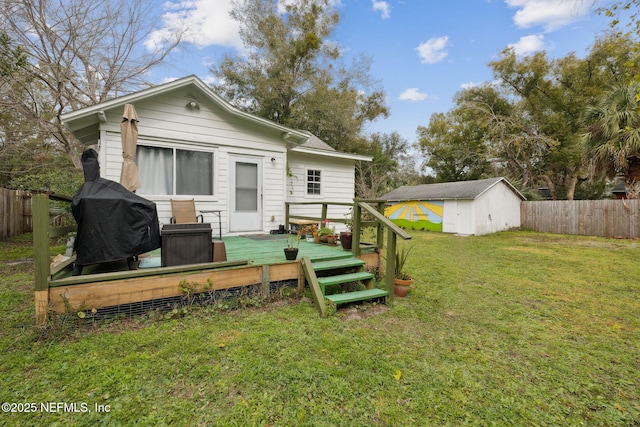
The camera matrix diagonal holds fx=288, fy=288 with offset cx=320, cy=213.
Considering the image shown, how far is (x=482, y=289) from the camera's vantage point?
16.4ft

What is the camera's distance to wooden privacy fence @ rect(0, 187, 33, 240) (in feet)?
30.5

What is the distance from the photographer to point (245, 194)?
6.89 m

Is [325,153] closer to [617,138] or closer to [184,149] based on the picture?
[184,149]

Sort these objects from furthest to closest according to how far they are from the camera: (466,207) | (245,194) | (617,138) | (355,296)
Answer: (466,207)
(617,138)
(245,194)
(355,296)

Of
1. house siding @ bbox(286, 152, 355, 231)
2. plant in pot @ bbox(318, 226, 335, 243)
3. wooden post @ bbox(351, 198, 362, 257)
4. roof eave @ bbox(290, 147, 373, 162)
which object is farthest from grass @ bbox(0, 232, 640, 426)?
roof eave @ bbox(290, 147, 373, 162)

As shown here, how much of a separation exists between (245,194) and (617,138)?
14.3 m

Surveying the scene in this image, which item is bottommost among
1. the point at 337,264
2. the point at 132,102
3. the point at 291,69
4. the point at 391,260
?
the point at 337,264

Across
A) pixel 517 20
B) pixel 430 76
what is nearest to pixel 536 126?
pixel 430 76

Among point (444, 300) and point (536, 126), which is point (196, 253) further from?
point (536, 126)

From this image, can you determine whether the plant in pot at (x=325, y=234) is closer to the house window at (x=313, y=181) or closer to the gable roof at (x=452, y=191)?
the house window at (x=313, y=181)

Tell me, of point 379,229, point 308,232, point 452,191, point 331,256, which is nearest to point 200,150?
point 308,232

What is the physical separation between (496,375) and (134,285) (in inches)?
145

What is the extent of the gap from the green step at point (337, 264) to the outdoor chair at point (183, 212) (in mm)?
2702

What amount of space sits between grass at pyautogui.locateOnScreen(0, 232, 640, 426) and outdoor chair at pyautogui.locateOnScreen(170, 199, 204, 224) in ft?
7.52
